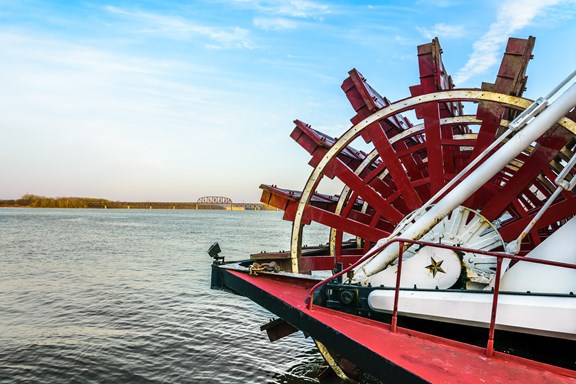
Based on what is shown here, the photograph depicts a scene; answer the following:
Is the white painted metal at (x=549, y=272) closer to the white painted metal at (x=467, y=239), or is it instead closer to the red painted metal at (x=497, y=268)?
the red painted metal at (x=497, y=268)

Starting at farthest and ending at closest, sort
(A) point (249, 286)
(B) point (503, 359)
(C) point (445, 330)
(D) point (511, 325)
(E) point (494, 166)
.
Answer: (A) point (249, 286) → (E) point (494, 166) → (C) point (445, 330) → (D) point (511, 325) → (B) point (503, 359)

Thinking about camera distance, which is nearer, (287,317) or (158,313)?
(287,317)

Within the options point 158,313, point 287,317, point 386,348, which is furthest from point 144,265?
point 386,348

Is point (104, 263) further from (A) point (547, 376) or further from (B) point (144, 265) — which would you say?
(A) point (547, 376)

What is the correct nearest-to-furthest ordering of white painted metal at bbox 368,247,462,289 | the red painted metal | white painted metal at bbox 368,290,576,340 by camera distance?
the red painted metal, white painted metal at bbox 368,290,576,340, white painted metal at bbox 368,247,462,289

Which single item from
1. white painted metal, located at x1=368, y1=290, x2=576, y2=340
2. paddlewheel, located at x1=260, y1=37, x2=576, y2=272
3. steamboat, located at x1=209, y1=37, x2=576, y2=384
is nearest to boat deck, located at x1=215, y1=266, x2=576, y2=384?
steamboat, located at x1=209, y1=37, x2=576, y2=384

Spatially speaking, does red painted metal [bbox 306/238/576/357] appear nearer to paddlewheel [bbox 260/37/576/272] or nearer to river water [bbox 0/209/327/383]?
paddlewheel [bbox 260/37/576/272]

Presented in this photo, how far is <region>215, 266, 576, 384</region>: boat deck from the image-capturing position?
2.94 metres

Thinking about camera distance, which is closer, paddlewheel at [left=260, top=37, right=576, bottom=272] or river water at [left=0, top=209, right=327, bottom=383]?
paddlewheel at [left=260, top=37, right=576, bottom=272]

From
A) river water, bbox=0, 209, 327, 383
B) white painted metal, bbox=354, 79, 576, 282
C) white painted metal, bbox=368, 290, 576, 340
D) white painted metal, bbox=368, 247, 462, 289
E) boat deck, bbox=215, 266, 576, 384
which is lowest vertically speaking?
river water, bbox=0, 209, 327, 383

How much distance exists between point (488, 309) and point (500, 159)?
1541mm

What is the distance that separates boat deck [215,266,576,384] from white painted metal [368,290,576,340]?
0.30 m

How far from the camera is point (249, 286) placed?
16.9 feet

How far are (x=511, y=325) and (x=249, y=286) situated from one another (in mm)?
2721
